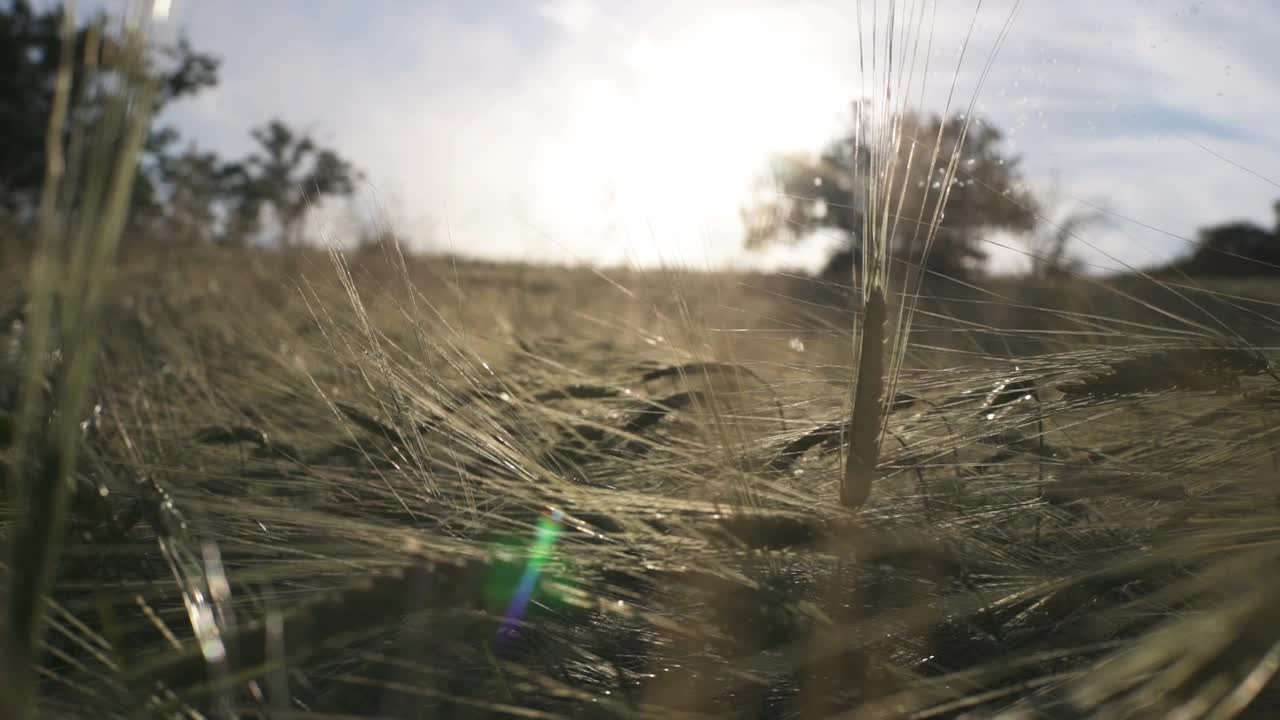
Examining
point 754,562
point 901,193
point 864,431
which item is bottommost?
point 754,562

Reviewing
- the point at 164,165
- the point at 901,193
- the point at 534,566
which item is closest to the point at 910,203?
the point at 901,193

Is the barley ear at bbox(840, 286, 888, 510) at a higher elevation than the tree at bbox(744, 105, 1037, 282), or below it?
below

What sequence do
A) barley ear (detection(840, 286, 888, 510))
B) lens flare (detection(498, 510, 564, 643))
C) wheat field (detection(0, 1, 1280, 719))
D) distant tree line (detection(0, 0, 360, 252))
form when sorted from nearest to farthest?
wheat field (detection(0, 1, 1280, 719)), lens flare (detection(498, 510, 564, 643)), barley ear (detection(840, 286, 888, 510)), distant tree line (detection(0, 0, 360, 252))

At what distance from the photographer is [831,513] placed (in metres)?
0.87

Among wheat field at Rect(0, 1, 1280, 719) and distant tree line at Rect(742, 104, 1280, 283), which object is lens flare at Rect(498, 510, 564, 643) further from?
distant tree line at Rect(742, 104, 1280, 283)

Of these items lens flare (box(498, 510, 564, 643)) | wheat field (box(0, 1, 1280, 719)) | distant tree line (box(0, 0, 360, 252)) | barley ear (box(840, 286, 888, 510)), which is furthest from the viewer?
distant tree line (box(0, 0, 360, 252))

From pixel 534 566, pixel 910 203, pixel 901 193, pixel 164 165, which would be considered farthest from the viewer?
pixel 164 165

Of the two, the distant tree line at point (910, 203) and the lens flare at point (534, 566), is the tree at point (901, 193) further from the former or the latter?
the lens flare at point (534, 566)

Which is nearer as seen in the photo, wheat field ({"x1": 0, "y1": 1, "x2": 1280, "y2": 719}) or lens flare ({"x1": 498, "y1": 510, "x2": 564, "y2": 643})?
wheat field ({"x1": 0, "y1": 1, "x2": 1280, "y2": 719})

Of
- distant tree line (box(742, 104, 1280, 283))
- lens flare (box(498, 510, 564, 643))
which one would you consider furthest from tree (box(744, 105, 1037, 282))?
lens flare (box(498, 510, 564, 643))

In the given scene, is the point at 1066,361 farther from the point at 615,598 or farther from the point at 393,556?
the point at 393,556

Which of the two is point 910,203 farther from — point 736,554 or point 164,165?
point 164,165

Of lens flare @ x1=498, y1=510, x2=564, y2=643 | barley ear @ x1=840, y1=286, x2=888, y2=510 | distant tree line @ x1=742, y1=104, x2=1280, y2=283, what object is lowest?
lens flare @ x1=498, y1=510, x2=564, y2=643

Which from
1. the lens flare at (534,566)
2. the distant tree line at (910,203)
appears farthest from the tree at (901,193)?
the lens flare at (534,566)
